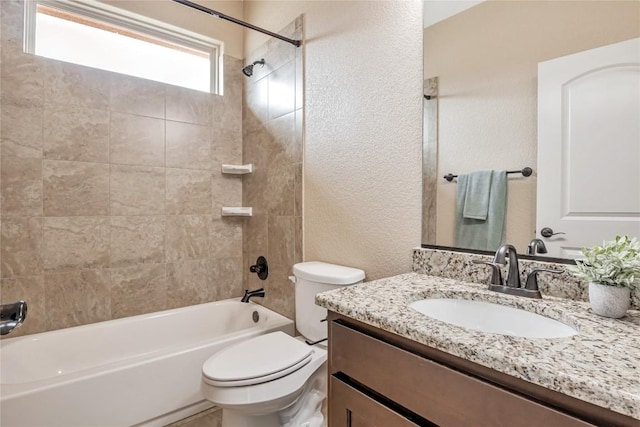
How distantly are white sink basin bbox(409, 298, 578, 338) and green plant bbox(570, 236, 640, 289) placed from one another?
146mm

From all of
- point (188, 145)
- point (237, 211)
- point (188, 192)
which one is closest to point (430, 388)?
point (237, 211)

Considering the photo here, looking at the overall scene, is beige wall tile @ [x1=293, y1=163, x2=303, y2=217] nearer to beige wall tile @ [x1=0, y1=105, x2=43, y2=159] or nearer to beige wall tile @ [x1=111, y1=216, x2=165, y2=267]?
beige wall tile @ [x1=111, y1=216, x2=165, y2=267]

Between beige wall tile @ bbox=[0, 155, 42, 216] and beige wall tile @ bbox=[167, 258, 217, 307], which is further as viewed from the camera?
beige wall tile @ bbox=[167, 258, 217, 307]

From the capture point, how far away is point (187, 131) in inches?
91.4

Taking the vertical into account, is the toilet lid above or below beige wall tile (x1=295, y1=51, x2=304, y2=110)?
below

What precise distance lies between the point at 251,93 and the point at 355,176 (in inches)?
52.2

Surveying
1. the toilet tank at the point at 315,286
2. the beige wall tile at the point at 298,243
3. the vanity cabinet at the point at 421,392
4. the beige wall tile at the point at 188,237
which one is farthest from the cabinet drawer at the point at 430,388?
the beige wall tile at the point at 188,237

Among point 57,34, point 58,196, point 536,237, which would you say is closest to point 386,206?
point 536,237

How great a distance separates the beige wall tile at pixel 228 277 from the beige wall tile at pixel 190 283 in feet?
0.10

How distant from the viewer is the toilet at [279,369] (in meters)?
1.23

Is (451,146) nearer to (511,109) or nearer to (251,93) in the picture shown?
(511,109)

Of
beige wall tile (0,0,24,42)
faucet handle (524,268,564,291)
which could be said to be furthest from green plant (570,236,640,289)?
beige wall tile (0,0,24,42)

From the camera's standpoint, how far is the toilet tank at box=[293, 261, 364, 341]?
4.81 feet

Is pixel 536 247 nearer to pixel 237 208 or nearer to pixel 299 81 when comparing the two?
pixel 299 81
